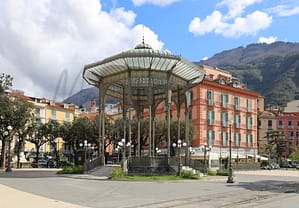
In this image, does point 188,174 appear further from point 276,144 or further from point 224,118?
point 276,144

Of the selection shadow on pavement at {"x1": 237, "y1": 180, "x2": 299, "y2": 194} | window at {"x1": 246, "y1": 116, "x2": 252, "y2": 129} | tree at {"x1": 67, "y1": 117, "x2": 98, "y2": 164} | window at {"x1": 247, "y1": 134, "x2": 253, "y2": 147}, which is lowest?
shadow on pavement at {"x1": 237, "y1": 180, "x2": 299, "y2": 194}

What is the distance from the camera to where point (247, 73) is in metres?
190

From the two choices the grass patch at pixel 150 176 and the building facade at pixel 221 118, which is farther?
the building facade at pixel 221 118

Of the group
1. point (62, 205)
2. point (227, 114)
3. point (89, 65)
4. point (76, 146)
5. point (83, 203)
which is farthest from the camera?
point (227, 114)

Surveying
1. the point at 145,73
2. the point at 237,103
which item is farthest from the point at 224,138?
the point at 145,73

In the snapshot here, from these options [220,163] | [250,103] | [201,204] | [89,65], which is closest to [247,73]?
[250,103]

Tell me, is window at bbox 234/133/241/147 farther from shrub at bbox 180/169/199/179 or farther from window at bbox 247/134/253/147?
shrub at bbox 180/169/199/179

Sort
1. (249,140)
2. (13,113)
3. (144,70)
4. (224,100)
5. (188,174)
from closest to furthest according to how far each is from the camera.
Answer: (188,174) → (144,70) → (13,113) → (224,100) → (249,140)

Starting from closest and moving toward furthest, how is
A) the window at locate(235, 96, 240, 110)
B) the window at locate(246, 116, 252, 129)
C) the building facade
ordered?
1. the building facade
2. the window at locate(235, 96, 240, 110)
3. the window at locate(246, 116, 252, 129)

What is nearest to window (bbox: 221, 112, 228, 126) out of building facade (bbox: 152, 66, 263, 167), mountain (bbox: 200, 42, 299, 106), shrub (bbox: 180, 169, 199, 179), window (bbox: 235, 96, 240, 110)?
building facade (bbox: 152, 66, 263, 167)

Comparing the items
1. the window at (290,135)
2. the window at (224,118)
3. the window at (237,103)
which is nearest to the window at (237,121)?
the window at (237,103)

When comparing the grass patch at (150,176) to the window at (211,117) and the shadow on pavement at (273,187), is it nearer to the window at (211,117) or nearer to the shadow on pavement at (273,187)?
the shadow on pavement at (273,187)

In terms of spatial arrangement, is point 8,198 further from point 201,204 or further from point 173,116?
point 173,116

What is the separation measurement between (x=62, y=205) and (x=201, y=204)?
17.5ft
